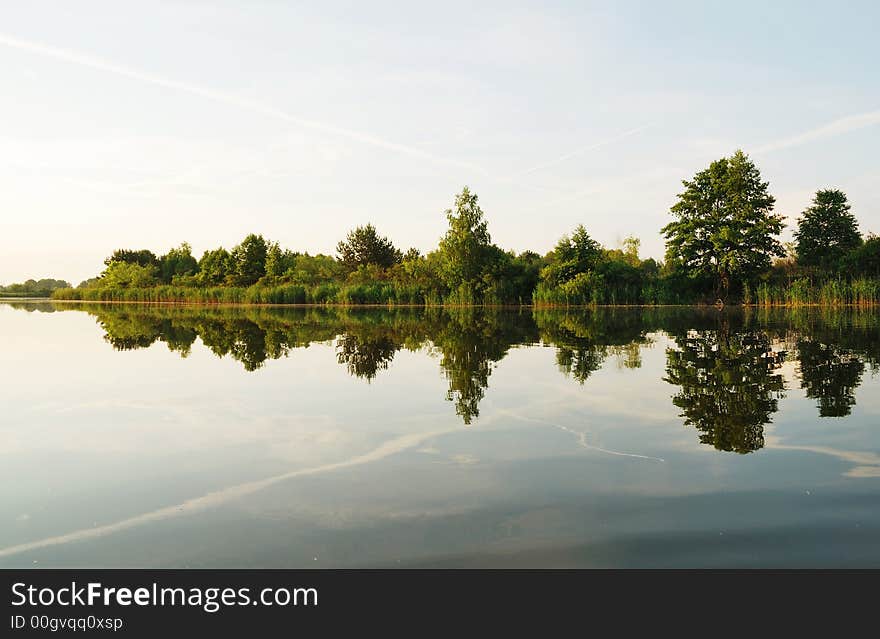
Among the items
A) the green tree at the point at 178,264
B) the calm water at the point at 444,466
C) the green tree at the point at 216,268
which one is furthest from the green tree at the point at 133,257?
the calm water at the point at 444,466

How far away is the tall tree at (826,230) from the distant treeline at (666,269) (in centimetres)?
8

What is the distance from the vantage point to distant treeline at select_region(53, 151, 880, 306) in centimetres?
4766

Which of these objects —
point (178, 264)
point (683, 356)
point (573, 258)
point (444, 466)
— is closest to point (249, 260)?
point (178, 264)

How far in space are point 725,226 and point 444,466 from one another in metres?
48.9

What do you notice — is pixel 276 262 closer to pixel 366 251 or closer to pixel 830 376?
pixel 366 251

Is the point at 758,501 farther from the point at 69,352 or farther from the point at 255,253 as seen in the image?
the point at 255,253

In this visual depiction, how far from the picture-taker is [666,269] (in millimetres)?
59375

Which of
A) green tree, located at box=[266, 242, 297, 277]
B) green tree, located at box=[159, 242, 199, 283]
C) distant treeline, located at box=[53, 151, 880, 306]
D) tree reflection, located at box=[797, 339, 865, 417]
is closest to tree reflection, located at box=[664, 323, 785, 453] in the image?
tree reflection, located at box=[797, 339, 865, 417]

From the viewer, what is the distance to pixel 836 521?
12.6 feet

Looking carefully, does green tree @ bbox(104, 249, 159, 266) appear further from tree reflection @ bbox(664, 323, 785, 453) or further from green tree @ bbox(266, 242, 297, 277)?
tree reflection @ bbox(664, 323, 785, 453)

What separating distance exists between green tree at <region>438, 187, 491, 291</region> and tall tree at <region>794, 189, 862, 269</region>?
2884 centimetres

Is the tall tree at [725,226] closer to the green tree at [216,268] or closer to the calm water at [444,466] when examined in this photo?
the calm water at [444,466]
